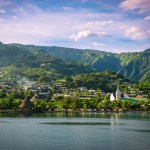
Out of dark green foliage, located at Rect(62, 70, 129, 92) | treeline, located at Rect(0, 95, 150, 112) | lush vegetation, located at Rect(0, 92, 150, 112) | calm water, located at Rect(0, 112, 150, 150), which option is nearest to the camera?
calm water, located at Rect(0, 112, 150, 150)

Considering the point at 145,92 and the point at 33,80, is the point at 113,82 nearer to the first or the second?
the point at 145,92

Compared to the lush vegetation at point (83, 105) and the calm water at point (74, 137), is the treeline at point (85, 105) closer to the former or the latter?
the lush vegetation at point (83, 105)

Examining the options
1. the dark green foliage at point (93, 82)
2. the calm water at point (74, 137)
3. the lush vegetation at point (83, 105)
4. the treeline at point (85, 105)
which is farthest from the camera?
the dark green foliage at point (93, 82)

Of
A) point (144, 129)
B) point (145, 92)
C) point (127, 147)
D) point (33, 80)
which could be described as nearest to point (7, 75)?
point (33, 80)

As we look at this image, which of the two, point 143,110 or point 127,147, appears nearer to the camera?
point 127,147

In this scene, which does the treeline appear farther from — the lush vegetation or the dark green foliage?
the dark green foliage

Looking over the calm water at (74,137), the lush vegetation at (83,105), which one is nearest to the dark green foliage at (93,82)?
the lush vegetation at (83,105)

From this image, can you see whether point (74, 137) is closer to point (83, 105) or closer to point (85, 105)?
point (85, 105)

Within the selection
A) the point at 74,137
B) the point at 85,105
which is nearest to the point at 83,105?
the point at 85,105

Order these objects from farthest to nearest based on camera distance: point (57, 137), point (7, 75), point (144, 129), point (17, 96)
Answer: point (7, 75) → point (17, 96) → point (144, 129) → point (57, 137)

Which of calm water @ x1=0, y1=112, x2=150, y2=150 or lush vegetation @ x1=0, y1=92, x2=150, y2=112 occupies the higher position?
lush vegetation @ x1=0, y1=92, x2=150, y2=112

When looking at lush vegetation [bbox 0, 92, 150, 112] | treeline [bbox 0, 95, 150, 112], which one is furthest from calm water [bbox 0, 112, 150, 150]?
treeline [bbox 0, 95, 150, 112]
